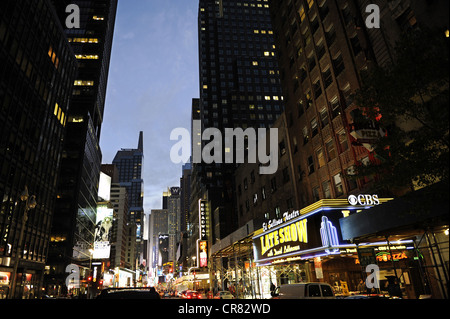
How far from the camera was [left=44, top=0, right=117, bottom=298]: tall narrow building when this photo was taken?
2936 inches

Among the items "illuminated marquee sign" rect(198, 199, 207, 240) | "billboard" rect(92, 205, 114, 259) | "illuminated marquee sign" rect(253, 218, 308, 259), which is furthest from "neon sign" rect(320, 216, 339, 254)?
"billboard" rect(92, 205, 114, 259)

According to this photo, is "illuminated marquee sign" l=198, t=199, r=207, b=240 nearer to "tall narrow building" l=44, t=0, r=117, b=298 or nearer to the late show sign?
"tall narrow building" l=44, t=0, r=117, b=298

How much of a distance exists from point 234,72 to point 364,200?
121 m

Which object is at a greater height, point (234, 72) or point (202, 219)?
point (234, 72)

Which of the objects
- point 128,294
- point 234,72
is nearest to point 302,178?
point 128,294

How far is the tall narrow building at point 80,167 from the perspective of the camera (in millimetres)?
74562

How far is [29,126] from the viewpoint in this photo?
47.8 metres

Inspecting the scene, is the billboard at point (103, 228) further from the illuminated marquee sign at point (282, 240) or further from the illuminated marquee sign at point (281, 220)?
the illuminated marquee sign at point (281, 220)

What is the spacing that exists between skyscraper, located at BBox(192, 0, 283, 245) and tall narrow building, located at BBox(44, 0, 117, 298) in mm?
41488

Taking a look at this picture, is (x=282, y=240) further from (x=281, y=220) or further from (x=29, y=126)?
(x=29, y=126)

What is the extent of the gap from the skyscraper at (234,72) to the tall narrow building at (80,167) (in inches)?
1633

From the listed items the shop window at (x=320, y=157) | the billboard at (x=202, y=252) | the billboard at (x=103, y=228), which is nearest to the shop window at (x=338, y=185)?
the shop window at (x=320, y=157)

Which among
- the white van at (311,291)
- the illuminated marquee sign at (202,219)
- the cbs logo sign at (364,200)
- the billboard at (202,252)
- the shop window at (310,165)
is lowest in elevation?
the white van at (311,291)
